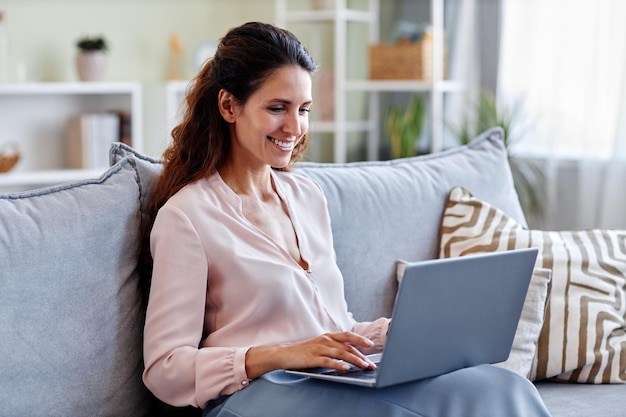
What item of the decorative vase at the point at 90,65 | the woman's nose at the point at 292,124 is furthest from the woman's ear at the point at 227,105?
the decorative vase at the point at 90,65

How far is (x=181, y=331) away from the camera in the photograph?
1646 mm

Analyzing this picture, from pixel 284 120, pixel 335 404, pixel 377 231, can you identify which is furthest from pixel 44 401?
pixel 377 231

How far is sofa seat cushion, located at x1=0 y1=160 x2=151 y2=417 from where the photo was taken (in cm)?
159

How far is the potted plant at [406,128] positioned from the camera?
14.3 feet

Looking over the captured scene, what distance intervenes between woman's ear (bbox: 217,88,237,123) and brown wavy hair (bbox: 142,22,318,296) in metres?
0.01

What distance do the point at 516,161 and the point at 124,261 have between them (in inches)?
107

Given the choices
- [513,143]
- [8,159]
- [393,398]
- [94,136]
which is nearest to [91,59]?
[94,136]

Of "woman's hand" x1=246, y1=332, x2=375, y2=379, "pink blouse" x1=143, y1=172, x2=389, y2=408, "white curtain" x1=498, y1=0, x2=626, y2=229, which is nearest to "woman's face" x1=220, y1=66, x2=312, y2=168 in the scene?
"pink blouse" x1=143, y1=172, x2=389, y2=408

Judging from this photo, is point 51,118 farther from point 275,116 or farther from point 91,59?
point 275,116

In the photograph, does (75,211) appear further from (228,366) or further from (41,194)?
(228,366)

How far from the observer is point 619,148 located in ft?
12.2

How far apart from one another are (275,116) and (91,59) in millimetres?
2513

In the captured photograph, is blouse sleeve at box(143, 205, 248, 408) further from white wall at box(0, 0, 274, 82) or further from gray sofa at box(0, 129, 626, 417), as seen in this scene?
white wall at box(0, 0, 274, 82)

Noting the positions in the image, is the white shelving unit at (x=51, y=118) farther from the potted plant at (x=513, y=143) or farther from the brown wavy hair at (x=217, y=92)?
the brown wavy hair at (x=217, y=92)
